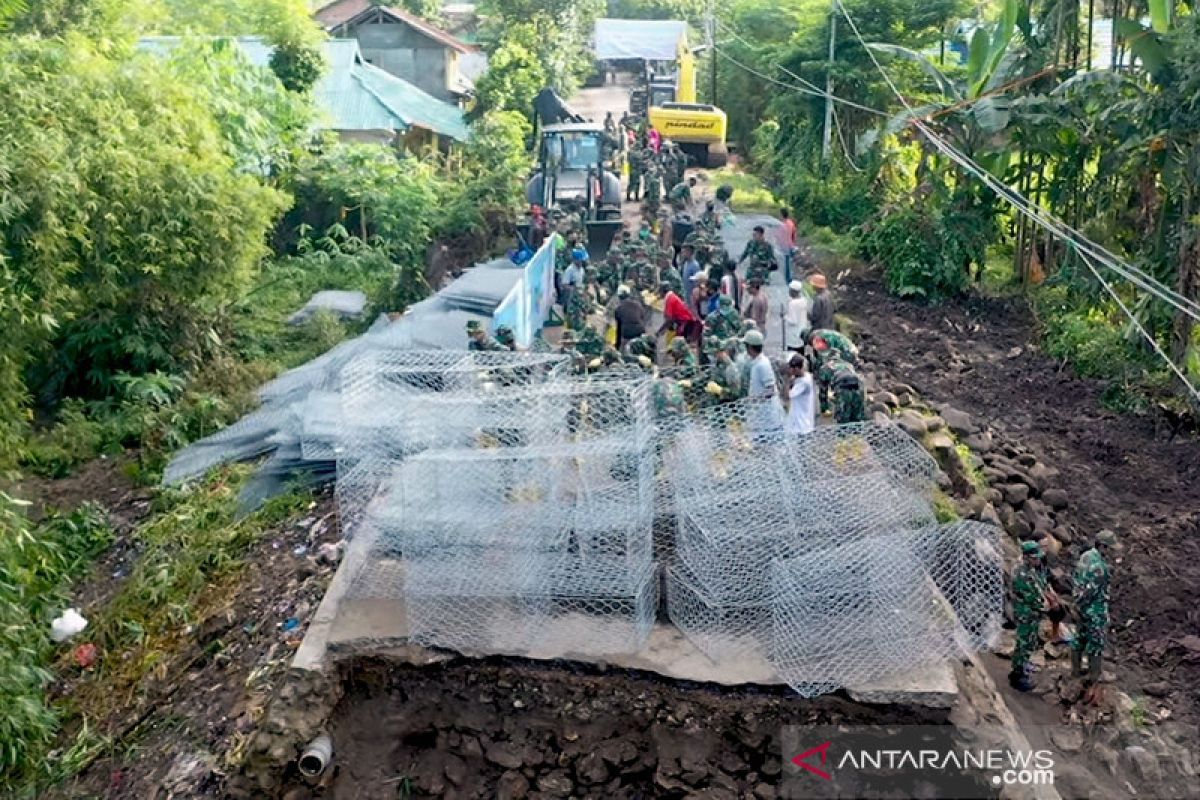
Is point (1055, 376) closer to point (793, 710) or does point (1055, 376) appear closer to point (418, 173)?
point (793, 710)

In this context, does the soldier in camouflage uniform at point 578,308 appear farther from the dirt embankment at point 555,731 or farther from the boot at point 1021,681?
the boot at point 1021,681

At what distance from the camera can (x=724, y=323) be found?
982 cm

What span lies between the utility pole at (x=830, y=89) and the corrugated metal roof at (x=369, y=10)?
13.2 metres

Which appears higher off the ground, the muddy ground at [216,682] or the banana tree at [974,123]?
the banana tree at [974,123]

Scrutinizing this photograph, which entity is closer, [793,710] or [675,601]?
[793,710]

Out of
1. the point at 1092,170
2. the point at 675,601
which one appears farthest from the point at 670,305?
the point at 1092,170

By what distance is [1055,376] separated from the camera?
12508mm

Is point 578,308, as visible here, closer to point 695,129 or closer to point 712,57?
point 695,129

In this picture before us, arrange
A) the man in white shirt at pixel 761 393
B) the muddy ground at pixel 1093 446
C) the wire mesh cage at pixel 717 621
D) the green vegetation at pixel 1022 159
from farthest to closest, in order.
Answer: the green vegetation at pixel 1022 159 → the muddy ground at pixel 1093 446 → the man in white shirt at pixel 761 393 → the wire mesh cage at pixel 717 621

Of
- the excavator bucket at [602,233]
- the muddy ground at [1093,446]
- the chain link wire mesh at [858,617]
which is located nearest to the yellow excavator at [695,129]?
the excavator bucket at [602,233]

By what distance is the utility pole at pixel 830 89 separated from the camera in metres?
19.4

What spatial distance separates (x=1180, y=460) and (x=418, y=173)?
14655 millimetres

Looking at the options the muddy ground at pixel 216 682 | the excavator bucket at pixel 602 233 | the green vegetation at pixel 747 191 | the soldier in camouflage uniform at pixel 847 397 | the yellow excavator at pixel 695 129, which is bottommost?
the muddy ground at pixel 216 682

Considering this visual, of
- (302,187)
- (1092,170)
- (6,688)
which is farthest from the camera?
(302,187)
